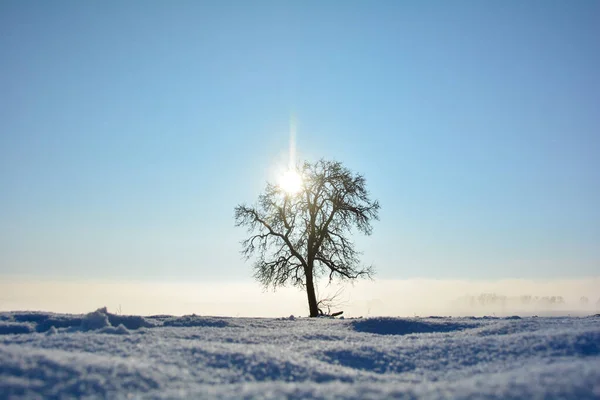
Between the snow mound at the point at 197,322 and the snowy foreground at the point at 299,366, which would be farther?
the snow mound at the point at 197,322

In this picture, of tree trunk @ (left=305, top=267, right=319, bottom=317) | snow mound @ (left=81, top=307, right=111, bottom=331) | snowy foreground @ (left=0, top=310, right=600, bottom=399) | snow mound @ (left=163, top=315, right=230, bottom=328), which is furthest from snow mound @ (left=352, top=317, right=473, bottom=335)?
tree trunk @ (left=305, top=267, right=319, bottom=317)

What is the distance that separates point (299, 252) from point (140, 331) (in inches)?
346

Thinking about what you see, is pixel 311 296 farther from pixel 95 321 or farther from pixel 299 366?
pixel 299 366

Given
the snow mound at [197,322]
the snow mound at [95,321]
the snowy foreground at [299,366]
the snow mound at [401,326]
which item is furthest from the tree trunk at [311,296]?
the snow mound at [95,321]

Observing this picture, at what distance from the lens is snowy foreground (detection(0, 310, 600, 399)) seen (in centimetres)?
277

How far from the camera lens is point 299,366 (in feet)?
12.6

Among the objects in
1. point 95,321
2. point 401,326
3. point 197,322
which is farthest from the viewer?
point 401,326

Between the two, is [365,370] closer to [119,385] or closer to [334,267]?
[119,385]

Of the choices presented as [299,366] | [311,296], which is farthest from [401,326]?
[311,296]

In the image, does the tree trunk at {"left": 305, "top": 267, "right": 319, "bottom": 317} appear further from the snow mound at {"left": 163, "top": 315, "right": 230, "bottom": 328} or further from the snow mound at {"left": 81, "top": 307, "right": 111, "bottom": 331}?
the snow mound at {"left": 81, "top": 307, "right": 111, "bottom": 331}

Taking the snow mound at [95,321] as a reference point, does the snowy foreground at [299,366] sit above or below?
below

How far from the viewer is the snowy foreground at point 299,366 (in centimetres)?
277

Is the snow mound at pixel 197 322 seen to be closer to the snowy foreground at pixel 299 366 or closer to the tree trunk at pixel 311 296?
the snowy foreground at pixel 299 366

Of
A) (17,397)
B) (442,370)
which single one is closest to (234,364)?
(17,397)
